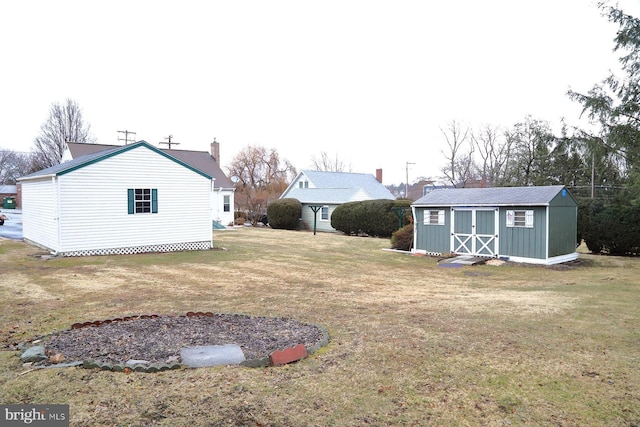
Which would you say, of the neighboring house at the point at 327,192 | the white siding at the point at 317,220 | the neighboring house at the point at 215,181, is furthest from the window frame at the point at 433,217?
the neighboring house at the point at 215,181

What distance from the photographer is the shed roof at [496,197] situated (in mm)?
17125

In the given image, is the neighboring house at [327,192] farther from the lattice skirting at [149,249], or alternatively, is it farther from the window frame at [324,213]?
the lattice skirting at [149,249]

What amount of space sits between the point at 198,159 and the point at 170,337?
1294 inches

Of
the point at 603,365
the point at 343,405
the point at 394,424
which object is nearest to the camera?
the point at 394,424

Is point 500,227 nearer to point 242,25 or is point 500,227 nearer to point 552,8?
point 552,8

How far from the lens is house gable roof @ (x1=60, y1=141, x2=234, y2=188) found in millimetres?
32562

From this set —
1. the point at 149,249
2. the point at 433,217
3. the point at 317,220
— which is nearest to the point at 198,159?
the point at 317,220

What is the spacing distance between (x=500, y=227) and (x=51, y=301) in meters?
15.7

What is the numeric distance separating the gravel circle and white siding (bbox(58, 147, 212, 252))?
36.5 ft

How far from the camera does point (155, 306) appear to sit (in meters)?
8.84

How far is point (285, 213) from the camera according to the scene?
1407 inches

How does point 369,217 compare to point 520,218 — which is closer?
point 520,218

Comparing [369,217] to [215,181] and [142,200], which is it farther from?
[142,200]

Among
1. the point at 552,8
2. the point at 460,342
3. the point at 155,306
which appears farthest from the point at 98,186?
A: the point at 552,8
